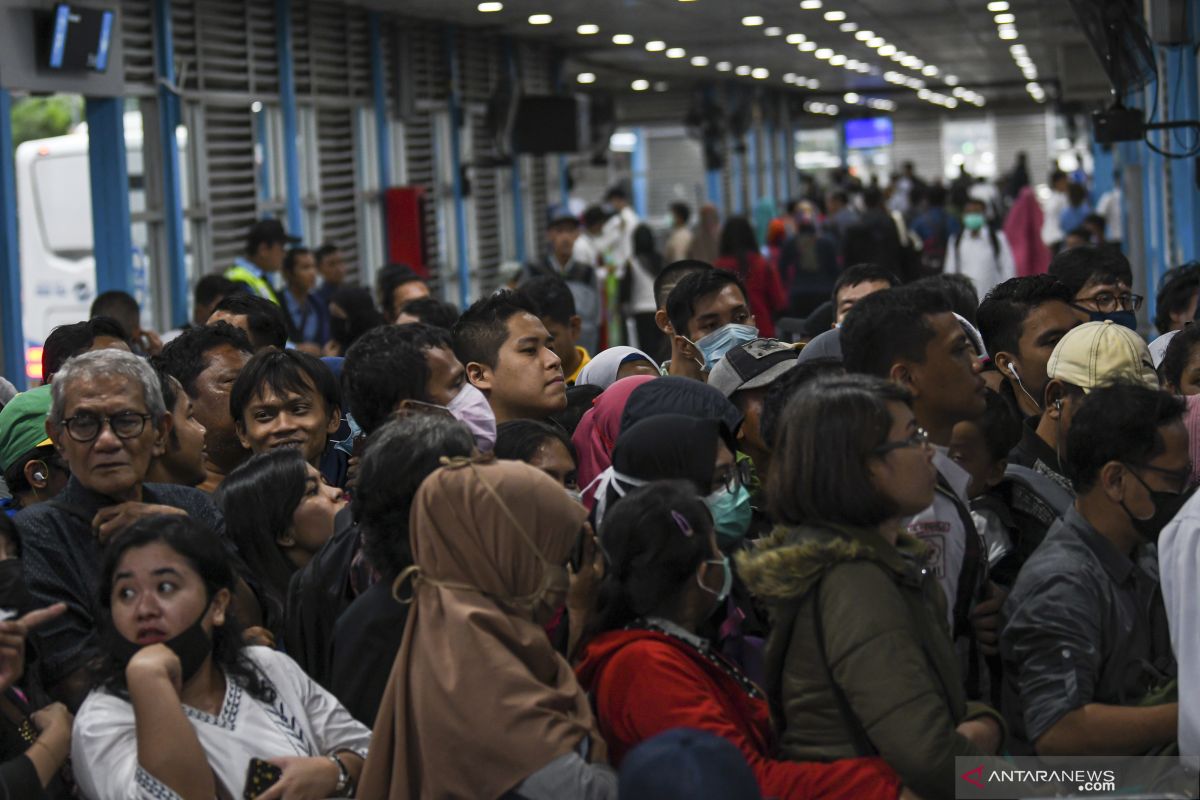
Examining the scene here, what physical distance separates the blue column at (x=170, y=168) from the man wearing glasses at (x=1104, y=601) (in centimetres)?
876

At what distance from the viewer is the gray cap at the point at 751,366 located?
4828mm

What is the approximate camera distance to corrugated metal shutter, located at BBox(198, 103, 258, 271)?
478 inches

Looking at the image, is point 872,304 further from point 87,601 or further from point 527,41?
point 527,41

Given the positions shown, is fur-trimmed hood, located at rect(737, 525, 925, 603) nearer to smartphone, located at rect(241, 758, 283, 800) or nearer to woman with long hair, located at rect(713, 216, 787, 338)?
smartphone, located at rect(241, 758, 283, 800)

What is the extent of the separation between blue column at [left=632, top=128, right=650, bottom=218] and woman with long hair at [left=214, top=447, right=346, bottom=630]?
97.3 ft

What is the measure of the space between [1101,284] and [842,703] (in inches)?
133

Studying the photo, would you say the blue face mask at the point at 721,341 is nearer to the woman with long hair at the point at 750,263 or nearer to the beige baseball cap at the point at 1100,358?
the beige baseball cap at the point at 1100,358

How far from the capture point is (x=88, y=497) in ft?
12.9

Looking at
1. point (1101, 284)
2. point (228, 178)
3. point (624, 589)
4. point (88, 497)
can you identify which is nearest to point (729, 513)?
point (624, 589)

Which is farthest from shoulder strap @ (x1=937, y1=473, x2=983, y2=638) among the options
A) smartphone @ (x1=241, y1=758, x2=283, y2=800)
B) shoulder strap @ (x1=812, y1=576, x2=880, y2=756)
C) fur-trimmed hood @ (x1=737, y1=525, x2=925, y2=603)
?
smartphone @ (x1=241, y1=758, x2=283, y2=800)

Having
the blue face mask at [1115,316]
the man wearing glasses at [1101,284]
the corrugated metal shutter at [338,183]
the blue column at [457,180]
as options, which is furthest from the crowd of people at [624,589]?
the blue column at [457,180]

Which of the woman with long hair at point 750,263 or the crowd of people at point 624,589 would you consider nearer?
the crowd of people at point 624,589

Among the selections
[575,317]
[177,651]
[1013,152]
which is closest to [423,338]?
[177,651]

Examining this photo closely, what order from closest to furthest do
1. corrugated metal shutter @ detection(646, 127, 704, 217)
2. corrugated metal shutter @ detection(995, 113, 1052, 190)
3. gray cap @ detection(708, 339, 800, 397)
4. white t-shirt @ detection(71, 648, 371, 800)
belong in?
white t-shirt @ detection(71, 648, 371, 800), gray cap @ detection(708, 339, 800, 397), corrugated metal shutter @ detection(646, 127, 704, 217), corrugated metal shutter @ detection(995, 113, 1052, 190)
